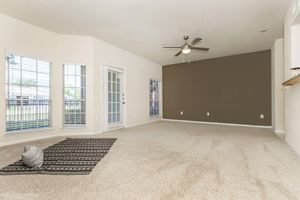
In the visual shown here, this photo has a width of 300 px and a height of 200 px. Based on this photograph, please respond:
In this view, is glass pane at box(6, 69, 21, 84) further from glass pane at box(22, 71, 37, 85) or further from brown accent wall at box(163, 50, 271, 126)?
brown accent wall at box(163, 50, 271, 126)

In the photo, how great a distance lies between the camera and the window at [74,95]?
15.1 feet

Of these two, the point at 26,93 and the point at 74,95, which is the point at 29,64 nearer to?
the point at 26,93

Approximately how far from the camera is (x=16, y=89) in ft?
12.4

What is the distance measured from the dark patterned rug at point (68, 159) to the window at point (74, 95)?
1.14 meters

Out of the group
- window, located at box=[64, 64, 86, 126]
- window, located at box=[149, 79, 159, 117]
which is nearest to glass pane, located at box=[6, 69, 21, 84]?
window, located at box=[64, 64, 86, 126]

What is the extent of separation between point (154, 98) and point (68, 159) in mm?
5584

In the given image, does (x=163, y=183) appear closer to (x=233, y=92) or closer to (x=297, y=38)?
(x=297, y=38)

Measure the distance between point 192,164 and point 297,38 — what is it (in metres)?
3.02

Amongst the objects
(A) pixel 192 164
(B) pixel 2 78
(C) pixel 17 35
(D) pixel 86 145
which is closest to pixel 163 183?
(A) pixel 192 164

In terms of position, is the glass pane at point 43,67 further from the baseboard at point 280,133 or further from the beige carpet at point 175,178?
the baseboard at point 280,133

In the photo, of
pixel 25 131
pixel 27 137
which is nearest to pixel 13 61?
pixel 25 131

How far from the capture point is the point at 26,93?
3961mm

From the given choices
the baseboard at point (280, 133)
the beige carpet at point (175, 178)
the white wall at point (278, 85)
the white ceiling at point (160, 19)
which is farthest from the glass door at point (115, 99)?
the white wall at point (278, 85)

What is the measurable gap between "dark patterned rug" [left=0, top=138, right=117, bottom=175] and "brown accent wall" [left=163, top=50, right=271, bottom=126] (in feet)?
15.2
